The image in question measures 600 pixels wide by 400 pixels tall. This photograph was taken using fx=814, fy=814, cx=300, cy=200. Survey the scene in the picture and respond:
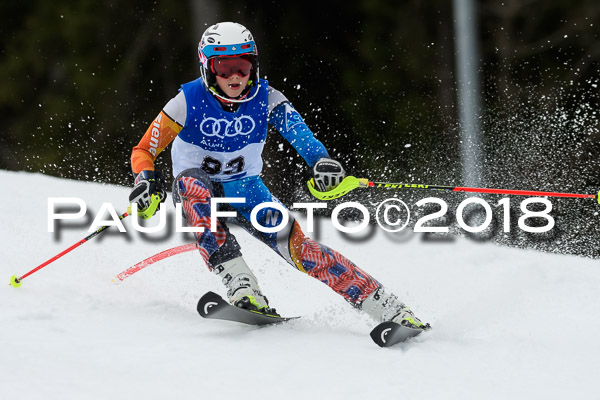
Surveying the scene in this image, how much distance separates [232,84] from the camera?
13.0ft

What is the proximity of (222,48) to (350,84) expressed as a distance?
38.6ft

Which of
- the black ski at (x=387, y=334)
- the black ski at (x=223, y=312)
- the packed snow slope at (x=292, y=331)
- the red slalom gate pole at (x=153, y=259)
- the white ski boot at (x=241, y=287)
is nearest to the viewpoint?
the packed snow slope at (x=292, y=331)

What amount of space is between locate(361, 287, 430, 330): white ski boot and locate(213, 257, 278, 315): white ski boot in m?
0.47

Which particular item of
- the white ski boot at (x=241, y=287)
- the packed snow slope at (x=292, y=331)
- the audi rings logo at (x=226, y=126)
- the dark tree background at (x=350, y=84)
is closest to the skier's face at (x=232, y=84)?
the audi rings logo at (x=226, y=126)

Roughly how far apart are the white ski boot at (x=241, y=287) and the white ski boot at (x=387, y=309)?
474 millimetres

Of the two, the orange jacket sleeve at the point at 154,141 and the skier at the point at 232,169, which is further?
the orange jacket sleeve at the point at 154,141

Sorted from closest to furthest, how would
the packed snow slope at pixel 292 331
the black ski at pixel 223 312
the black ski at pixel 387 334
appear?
the packed snow slope at pixel 292 331 → the black ski at pixel 387 334 → the black ski at pixel 223 312

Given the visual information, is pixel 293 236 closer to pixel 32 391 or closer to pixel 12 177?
pixel 32 391

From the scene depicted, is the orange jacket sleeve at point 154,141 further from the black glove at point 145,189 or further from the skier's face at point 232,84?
the skier's face at point 232,84

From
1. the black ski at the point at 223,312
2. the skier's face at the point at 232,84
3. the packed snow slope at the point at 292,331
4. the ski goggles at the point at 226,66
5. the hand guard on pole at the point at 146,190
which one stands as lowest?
the packed snow slope at the point at 292,331

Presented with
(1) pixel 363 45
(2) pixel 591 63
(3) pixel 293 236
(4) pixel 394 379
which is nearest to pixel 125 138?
(1) pixel 363 45

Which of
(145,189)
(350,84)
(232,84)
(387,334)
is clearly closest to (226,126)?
(232,84)

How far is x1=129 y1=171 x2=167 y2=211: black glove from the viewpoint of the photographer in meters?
3.76

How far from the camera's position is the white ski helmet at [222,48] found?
395cm
